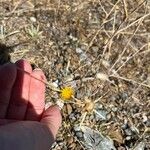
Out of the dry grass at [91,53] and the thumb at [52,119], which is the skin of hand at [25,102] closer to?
the thumb at [52,119]

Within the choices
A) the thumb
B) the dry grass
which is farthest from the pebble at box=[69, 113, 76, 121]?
the thumb

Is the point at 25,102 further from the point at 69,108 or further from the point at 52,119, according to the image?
the point at 69,108

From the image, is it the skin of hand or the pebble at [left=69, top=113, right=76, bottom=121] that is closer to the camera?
the skin of hand

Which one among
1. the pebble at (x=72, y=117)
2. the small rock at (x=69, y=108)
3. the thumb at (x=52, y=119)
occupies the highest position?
the thumb at (x=52, y=119)

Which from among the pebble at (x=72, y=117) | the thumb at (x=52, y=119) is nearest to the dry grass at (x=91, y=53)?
the pebble at (x=72, y=117)

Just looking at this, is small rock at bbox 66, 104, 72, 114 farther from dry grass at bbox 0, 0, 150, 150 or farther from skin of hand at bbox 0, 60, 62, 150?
skin of hand at bbox 0, 60, 62, 150
